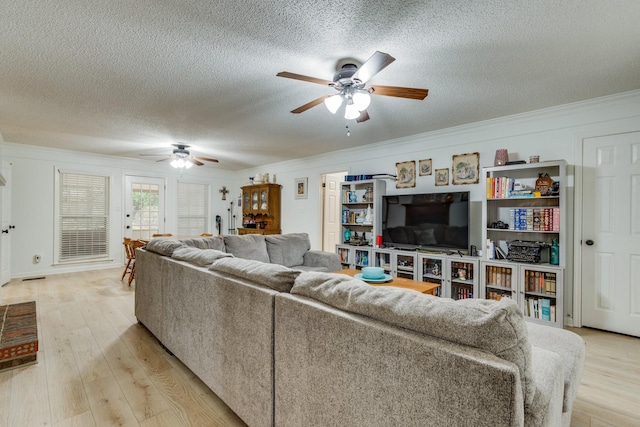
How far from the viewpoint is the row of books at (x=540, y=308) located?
311 cm

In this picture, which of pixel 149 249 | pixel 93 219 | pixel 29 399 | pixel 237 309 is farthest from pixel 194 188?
pixel 237 309

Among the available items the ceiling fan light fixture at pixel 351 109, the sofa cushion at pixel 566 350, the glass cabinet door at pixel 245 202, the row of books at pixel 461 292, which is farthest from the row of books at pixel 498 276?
the glass cabinet door at pixel 245 202

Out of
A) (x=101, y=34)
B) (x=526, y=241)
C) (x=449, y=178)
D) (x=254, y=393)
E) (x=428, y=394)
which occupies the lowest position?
(x=254, y=393)

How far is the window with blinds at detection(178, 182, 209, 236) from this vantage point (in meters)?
7.26

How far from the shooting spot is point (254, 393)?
1.50 metres

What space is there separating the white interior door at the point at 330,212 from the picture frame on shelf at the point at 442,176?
7.66 feet

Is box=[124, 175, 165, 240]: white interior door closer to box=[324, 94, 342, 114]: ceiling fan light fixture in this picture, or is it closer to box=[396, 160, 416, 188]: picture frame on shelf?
box=[396, 160, 416, 188]: picture frame on shelf

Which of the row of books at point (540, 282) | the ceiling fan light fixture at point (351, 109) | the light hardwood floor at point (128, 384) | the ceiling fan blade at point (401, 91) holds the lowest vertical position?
the light hardwood floor at point (128, 384)

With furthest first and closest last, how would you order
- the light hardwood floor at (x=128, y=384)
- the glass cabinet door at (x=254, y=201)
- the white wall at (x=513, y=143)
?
the glass cabinet door at (x=254, y=201) → the white wall at (x=513, y=143) → the light hardwood floor at (x=128, y=384)

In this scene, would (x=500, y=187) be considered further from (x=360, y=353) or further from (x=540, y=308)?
(x=360, y=353)

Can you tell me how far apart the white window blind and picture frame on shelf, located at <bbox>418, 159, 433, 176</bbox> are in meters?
5.99

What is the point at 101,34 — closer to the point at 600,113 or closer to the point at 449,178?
the point at 449,178

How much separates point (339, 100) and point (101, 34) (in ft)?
5.47

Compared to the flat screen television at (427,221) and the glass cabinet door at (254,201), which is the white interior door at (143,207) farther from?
the flat screen television at (427,221)
